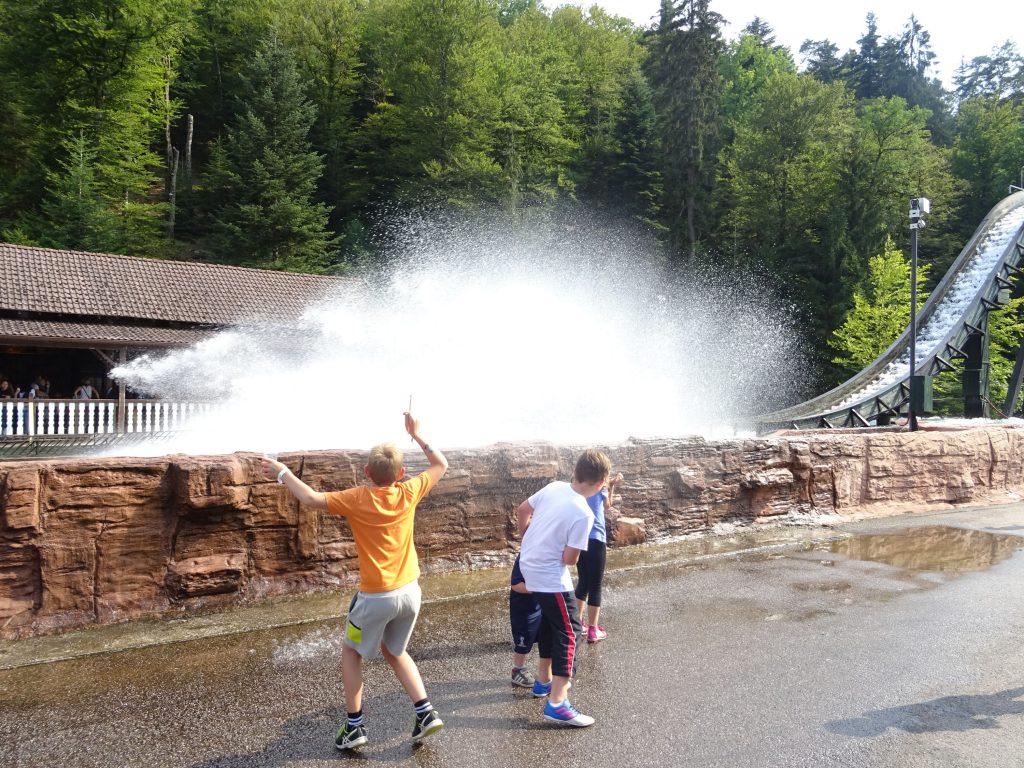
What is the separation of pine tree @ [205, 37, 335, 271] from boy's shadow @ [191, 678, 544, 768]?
34551 millimetres

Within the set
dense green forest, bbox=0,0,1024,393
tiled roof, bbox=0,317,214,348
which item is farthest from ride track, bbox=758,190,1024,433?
tiled roof, bbox=0,317,214,348

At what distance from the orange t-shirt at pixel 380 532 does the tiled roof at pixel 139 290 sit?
1824 cm

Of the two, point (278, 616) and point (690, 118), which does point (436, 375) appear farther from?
point (690, 118)

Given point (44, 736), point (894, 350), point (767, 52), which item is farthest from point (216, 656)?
point (767, 52)

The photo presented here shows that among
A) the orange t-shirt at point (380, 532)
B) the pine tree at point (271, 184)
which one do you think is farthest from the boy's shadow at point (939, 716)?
the pine tree at point (271, 184)

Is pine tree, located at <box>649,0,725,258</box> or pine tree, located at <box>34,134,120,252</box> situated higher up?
pine tree, located at <box>649,0,725,258</box>

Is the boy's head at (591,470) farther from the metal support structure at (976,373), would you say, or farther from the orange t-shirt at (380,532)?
the metal support structure at (976,373)

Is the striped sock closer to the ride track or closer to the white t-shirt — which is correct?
the white t-shirt

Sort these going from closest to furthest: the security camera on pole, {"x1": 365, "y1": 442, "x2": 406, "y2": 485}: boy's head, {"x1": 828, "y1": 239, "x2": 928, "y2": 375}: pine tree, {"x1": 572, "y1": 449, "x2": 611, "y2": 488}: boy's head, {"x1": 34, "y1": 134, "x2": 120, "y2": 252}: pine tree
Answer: {"x1": 365, "y1": 442, "x2": 406, "y2": 485}: boy's head, {"x1": 572, "y1": 449, "x2": 611, "y2": 488}: boy's head, the security camera on pole, {"x1": 34, "y1": 134, "x2": 120, "y2": 252}: pine tree, {"x1": 828, "y1": 239, "x2": 928, "y2": 375}: pine tree

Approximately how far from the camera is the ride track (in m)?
23.0

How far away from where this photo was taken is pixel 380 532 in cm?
379

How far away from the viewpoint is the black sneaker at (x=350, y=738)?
3674 millimetres

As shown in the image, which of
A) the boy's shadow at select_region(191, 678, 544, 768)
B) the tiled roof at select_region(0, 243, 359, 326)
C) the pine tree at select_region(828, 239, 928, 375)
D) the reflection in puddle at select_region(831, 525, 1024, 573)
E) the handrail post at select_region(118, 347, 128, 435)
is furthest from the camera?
the pine tree at select_region(828, 239, 928, 375)

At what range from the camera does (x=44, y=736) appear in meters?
3.78
